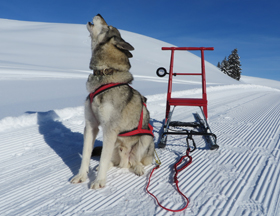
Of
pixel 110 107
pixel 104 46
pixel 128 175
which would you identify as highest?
pixel 104 46

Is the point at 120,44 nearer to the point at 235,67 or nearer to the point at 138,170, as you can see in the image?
the point at 138,170

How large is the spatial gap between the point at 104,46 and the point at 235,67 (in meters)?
49.1

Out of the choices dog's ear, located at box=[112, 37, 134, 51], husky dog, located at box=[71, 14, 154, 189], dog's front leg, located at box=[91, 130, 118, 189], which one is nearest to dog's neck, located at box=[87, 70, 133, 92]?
husky dog, located at box=[71, 14, 154, 189]

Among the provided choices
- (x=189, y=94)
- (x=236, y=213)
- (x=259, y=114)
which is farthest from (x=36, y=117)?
(x=189, y=94)

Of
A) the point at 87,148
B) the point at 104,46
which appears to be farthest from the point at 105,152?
the point at 104,46

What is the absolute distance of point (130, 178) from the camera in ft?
7.89

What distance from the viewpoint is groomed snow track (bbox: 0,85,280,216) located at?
183 cm

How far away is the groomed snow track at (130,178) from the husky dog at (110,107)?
236mm

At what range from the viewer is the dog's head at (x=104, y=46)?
2375 millimetres

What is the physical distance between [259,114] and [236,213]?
206 inches

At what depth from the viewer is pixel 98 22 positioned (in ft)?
7.86

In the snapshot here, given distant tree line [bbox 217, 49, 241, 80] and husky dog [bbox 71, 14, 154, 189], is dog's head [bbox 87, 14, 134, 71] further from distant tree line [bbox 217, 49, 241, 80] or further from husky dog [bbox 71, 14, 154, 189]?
distant tree line [bbox 217, 49, 241, 80]

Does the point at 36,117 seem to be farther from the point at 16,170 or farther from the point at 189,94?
the point at 189,94

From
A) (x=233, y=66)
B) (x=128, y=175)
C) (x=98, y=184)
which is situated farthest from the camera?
(x=233, y=66)
